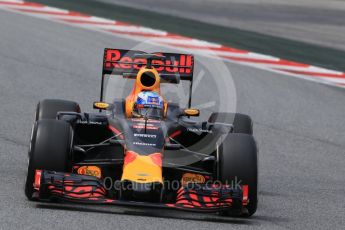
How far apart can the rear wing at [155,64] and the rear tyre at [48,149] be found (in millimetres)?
1869

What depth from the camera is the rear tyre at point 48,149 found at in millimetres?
8984

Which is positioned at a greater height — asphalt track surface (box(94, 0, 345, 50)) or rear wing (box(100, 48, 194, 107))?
asphalt track surface (box(94, 0, 345, 50))

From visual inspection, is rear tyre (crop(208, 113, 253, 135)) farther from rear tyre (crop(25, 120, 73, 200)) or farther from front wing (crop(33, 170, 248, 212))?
rear tyre (crop(25, 120, 73, 200))

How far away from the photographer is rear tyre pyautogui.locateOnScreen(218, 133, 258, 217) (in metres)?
9.10

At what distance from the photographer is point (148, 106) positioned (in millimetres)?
9945

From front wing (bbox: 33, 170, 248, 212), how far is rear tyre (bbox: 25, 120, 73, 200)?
0.26 ft

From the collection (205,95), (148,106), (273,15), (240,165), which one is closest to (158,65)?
(148,106)

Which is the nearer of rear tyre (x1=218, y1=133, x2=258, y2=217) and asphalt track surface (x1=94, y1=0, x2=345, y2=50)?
rear tyre (x1=218, y1=133, x2=258, y2=217)

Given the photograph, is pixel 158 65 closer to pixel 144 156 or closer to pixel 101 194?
pixel 144 156

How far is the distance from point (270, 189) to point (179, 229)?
2.36m

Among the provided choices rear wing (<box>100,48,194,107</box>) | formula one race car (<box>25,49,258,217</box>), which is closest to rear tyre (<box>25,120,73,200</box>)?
formula one race car (<box>25,49,258,217</box>)

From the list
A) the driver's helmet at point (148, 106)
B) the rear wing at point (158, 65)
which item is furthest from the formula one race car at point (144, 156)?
the rear wing at point (158, 65)

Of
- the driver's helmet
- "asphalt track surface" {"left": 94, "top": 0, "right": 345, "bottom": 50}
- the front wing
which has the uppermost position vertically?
"asphalt track surface" {"left": 94, "top": 0, "right": 345, "bottom": 50}

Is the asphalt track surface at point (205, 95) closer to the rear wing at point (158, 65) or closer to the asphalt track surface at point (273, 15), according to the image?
the rear wing at point (158, 65)
